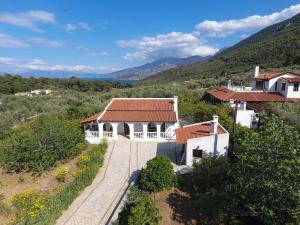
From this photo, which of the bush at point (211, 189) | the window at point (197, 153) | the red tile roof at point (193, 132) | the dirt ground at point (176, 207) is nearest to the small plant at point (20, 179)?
the dirt ground at point (176, 207)

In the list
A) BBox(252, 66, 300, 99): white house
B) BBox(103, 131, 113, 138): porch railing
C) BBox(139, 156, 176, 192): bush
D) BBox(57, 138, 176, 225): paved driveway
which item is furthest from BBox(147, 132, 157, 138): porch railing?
BBox(252, 66, 300, 99): white house

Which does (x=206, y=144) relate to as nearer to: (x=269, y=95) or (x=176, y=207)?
(x=176, y=207)

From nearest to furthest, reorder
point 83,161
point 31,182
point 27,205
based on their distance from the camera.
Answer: point 27,205
point 31,182
point 83,161

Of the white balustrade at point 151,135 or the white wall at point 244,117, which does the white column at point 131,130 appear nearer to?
the white balustrade at point 151,135

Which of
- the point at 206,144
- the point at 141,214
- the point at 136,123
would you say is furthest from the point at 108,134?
the point at 141,214

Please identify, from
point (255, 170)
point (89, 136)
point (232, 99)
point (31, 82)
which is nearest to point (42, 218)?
point (255, 170)

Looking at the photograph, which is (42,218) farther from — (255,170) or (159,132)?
(159,132)

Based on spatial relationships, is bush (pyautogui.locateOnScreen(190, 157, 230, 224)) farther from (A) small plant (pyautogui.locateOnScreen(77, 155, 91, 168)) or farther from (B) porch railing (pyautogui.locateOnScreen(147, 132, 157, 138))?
(B) porch railing (pyautogui.locateOnScreen(147, 132, 157, 138))
